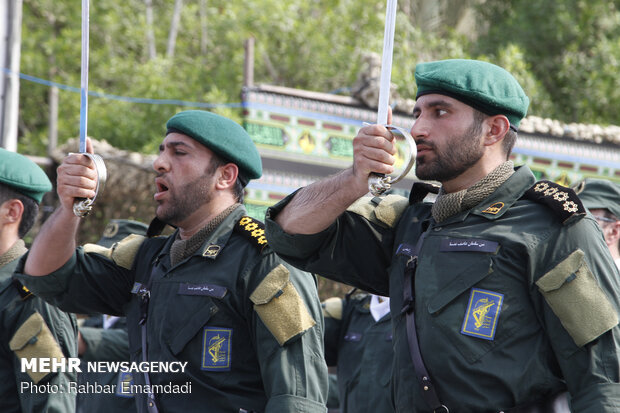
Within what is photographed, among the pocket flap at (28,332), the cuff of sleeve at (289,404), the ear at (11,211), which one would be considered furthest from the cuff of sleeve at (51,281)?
the cuff of sleeve at (289,404)

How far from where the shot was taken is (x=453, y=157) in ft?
9.76

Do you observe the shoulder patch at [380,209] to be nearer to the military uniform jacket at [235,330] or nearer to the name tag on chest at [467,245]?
the name tag on chest at [467,245]

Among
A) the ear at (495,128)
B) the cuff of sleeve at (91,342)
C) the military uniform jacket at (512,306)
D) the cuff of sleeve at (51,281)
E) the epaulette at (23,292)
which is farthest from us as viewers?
the cuff of sleeve at (91,342)

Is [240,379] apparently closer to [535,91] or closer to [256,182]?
[256,182]

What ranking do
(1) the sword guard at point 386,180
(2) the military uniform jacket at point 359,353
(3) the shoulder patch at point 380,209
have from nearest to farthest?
(1) the sword guard at point 386,180 → (3) the shoulder patch at point 380,209 → (2) the military uniform jacket at point 359,353

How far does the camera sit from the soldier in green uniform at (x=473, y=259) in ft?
8.77

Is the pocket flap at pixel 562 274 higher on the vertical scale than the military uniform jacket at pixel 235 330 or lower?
higher

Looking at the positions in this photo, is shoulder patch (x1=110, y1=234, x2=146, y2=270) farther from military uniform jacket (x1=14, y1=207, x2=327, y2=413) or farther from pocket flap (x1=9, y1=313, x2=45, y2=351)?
pocket flap (x1=9, y1=313, x2=45, y2=351)

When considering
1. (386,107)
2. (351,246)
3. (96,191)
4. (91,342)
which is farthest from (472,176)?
(91,342)

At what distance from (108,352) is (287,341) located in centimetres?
252

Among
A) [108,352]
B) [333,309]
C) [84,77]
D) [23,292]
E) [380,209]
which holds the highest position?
[84,77]

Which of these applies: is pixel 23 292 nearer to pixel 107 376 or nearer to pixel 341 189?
pixel 107 376

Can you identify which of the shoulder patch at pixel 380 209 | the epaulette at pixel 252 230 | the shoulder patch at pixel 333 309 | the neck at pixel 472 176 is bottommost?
the shoulder patch at pixel 333 309

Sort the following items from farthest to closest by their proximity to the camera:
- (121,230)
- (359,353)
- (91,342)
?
(121,230) < (91,342) < (359,353)
